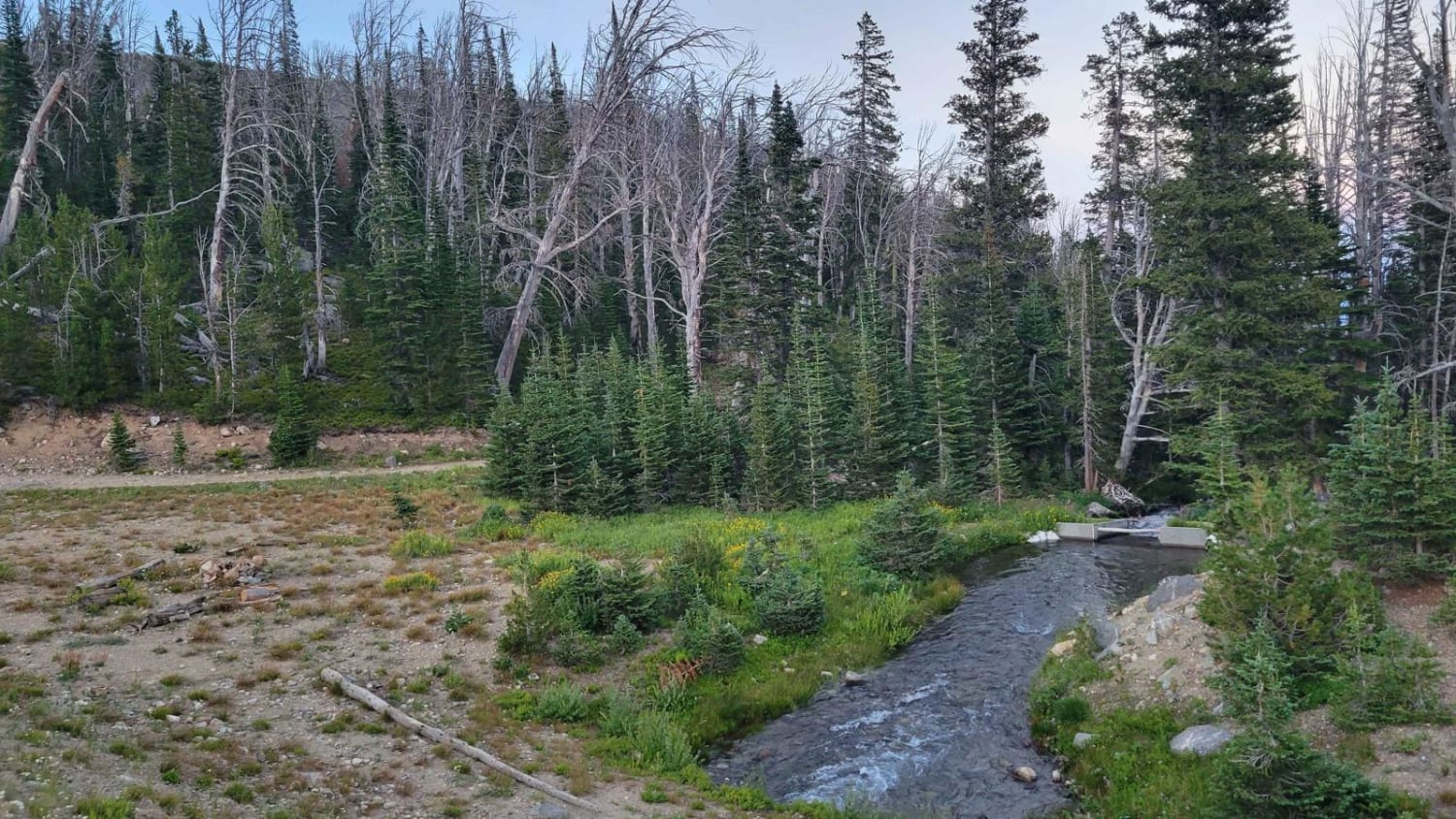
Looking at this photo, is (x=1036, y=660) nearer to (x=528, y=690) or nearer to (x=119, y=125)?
(x=528, y=690)

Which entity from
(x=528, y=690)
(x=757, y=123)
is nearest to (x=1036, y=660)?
(x=528, y=690)

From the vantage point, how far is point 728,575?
18172mm

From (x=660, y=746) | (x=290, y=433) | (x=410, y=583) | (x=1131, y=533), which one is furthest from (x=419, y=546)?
(x=1131, y=533)

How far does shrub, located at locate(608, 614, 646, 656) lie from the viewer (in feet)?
47.6

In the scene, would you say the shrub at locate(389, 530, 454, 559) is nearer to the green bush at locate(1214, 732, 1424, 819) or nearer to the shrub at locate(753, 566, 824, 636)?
the shrub at locate(753, 566, 824, 636)

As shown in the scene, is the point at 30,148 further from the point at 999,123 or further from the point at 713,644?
the point at 999,123

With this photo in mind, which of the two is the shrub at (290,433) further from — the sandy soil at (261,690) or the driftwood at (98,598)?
the driftwood at (98,598)

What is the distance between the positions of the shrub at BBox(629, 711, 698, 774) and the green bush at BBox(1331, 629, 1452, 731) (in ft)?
28.4

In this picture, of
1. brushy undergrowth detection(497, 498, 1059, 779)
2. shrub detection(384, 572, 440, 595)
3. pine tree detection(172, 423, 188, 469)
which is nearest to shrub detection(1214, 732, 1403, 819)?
brushy undergrowth detection(497, 498, 1059, 779)

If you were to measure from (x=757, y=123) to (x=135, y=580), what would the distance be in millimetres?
36623

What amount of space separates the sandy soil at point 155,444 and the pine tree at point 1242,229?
30.5 meters

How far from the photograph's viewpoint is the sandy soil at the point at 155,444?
30.0m

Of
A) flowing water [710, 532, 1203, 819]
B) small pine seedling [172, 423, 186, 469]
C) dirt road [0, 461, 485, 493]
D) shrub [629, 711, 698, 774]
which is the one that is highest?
small pine seedling [172, 423, 186, 469]

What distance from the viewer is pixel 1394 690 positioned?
9266mm
